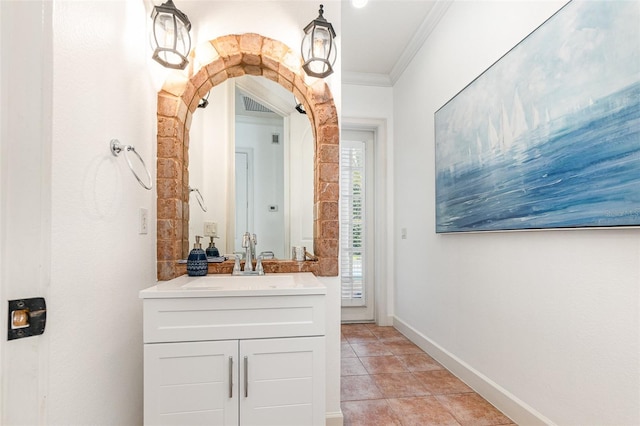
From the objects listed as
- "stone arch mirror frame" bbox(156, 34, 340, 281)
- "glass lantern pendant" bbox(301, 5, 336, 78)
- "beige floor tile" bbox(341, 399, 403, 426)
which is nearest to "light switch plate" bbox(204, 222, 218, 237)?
"stone arch mirror frame" bbox(156, 34, 340, 281)

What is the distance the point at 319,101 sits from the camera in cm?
166

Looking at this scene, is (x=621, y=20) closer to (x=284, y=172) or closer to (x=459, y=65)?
(x=459, y=65)

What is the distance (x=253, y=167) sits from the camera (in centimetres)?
189

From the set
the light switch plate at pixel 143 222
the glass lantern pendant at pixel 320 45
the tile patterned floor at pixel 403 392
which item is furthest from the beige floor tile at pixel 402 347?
the glass lantern pendant at pixel 320 45

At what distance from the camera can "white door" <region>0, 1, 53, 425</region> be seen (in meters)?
0.65

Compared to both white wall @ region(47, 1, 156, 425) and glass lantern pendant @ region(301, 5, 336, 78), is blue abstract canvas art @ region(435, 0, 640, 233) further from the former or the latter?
white wall @ region(47, 1, 156, 425)

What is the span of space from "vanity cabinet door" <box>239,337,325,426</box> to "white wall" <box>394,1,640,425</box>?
3.77 ft

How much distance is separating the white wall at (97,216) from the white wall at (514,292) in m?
2.00

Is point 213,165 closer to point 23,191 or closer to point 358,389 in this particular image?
point 23,191

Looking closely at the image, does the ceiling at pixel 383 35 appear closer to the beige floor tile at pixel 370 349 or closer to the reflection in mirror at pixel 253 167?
the reflection in mirror at pixel 253 167

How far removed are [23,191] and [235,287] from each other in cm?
80

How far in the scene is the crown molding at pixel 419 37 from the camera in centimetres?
230

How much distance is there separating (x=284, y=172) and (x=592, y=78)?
1.59m

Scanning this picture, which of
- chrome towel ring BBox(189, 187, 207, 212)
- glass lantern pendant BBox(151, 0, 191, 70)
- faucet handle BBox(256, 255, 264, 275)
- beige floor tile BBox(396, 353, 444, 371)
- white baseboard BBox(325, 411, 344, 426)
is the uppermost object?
glass lantern pendant BBox(151, 0, 191, 70)
